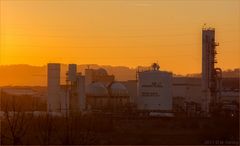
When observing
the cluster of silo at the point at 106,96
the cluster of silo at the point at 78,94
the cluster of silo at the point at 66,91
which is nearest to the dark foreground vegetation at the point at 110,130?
the cluster of silo at the point at 66,91

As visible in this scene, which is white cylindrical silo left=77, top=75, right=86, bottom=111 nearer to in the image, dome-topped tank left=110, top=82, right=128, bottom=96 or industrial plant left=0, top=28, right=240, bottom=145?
industrial plant left=0, top=28, right=240, bottom=145

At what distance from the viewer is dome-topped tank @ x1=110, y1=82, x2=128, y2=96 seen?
4366 cm

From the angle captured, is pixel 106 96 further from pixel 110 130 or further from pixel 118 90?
pixel 110 130

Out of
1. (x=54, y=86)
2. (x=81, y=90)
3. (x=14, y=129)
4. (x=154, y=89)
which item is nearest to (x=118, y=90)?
(x=154, y=89)

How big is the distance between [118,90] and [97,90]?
72.6 inches

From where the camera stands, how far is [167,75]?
41.5 m

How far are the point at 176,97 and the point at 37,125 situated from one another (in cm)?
2516

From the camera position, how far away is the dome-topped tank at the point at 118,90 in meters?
43.7

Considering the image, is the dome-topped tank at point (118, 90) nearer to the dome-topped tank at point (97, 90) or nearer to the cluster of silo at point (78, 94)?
the cluster of silo at point (78, 94)

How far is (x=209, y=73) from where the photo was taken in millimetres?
42281

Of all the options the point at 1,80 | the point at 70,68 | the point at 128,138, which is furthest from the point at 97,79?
the point at 128,138

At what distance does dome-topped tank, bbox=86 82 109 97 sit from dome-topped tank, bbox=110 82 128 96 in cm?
66

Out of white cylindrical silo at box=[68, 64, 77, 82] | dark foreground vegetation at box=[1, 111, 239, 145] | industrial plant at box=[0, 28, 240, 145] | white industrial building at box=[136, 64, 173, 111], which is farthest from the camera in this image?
white industrial building at box=[136, 64, 173, 111]

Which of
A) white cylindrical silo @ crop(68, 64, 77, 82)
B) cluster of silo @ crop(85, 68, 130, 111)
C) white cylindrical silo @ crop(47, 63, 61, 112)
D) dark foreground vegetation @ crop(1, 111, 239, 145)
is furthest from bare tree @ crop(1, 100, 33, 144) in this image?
cluster of silo @ crop(85, 68, 130, 111)
